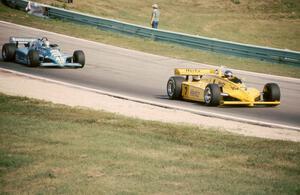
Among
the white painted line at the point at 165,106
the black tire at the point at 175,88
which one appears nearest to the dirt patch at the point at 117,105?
the white painted line at the point at 165,106

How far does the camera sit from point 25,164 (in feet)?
29.1

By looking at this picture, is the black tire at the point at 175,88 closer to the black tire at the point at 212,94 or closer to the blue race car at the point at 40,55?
the black tire at the point at 212,94

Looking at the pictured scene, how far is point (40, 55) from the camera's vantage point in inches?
816

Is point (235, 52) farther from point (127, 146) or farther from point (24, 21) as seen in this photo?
point (127, 146)

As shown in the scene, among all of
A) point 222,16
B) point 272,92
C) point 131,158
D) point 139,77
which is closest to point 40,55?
point 139,77

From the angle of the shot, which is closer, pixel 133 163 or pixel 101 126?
pixel 133 163

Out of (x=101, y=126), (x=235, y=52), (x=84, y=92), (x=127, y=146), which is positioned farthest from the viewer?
(x=235, y=52)

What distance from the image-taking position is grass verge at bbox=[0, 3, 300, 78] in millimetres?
25297

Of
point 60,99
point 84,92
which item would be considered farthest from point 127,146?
point 84,92

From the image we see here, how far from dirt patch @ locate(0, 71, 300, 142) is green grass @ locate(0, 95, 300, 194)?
97 cm

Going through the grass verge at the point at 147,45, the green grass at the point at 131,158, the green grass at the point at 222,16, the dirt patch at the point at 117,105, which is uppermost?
the green grass at the point at 222,16

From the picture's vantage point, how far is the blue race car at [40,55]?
65.8ft

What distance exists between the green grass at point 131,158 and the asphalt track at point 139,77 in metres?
3.53

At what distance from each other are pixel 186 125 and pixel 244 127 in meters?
1.34
